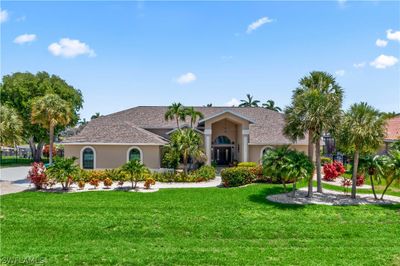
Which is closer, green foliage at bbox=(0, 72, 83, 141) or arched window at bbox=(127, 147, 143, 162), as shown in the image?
arched window at bbox=(127, 147, 143, 162)

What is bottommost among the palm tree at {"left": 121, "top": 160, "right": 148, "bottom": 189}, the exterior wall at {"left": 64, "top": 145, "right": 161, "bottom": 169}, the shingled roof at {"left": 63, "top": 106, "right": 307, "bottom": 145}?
the palm tree at {"left": 121, "top": 160, "right": 148, "bottom": 189}

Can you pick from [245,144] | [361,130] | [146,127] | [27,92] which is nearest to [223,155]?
[245,144]

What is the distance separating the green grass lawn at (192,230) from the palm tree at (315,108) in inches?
198

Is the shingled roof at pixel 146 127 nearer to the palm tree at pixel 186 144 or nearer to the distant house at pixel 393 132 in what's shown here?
the palm tree at pixel 186 144

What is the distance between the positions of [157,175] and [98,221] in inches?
502

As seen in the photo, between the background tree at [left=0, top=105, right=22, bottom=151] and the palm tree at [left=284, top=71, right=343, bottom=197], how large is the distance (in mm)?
25315

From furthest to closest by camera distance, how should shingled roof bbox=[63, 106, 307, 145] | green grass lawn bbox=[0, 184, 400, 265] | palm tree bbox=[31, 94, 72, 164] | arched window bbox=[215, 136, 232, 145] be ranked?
arched window bbox=[215, 136, 232, 145]
shingled roof bbox=[63, 106, 307, 145]
palm tree bbox=[31, 94, 72, 164]
green grass lawn bbox=[0, 184, 400, 265]

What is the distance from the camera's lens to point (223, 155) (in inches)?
1578

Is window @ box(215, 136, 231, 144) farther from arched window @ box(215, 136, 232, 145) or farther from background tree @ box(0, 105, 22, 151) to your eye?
background tree @ box(0, 105, 22, 151)

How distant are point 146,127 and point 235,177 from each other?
1638 cm

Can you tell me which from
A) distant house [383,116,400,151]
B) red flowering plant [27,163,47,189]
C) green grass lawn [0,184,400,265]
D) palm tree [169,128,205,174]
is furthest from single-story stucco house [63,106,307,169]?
green grass lawn [0,184,400,265]

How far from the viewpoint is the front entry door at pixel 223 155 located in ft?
131

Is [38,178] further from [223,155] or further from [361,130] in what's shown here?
[361,130]

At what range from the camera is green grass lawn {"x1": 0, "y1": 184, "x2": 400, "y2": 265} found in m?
13.3
